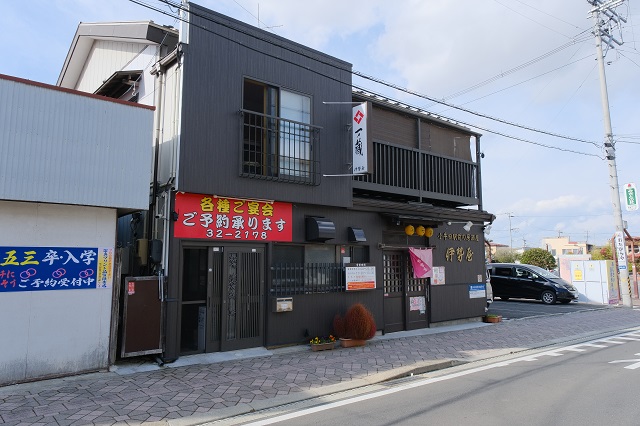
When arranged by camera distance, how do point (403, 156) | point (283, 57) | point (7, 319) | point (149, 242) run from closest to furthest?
point (7, 319) < point (149, 242) < point (283, 57) < point (403, 156)

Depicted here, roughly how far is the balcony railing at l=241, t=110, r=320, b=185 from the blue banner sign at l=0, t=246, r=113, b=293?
3.28 m

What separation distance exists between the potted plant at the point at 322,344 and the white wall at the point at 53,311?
419 cm

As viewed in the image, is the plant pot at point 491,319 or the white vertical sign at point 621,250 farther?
the white vertical sign at point 621,250

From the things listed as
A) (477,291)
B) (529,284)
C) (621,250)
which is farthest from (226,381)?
(621,250)

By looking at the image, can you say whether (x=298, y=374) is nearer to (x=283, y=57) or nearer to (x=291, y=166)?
(x=291, y=166)

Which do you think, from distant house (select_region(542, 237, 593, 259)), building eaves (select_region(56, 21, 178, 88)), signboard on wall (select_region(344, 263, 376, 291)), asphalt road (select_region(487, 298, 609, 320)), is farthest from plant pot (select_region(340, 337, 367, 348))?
distant house (select_region(542, 237, 593, 259))

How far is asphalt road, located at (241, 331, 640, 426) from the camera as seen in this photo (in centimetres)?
554

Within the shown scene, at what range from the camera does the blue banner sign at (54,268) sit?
6781 mm

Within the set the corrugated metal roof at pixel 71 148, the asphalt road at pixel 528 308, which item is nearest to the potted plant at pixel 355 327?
the corrugated metal roof at pixel 71 148

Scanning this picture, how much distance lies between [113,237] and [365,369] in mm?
5206

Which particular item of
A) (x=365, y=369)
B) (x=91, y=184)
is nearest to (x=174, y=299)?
(x=91, y=184)

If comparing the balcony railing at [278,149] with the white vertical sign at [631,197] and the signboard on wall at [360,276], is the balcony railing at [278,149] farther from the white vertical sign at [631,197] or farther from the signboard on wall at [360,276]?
the white vertical sign at [631,197]

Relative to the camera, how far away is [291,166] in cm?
1025

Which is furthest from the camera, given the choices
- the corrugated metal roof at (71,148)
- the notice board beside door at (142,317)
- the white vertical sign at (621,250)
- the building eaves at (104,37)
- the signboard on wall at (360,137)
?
the white vertical sign at (621,250)
